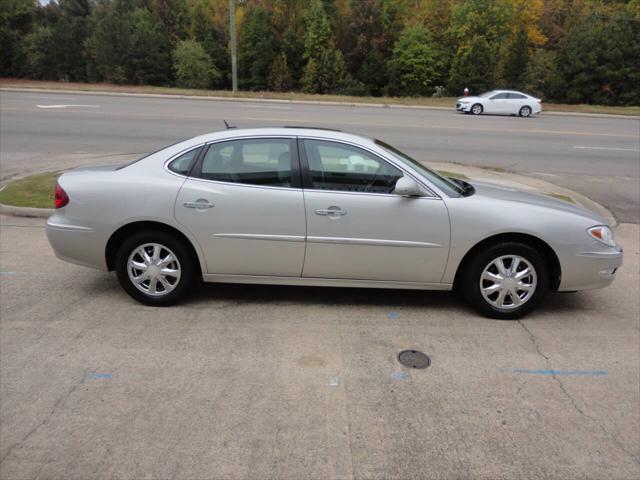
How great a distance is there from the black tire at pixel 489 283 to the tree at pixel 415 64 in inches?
1830

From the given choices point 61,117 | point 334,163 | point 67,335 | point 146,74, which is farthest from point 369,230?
point 146,74

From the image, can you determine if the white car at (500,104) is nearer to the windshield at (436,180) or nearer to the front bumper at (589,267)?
the windshield at (436,180)

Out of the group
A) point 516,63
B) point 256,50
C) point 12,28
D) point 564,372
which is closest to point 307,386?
point 564,372

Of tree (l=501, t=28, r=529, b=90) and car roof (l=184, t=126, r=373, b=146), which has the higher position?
tree (l=501, t=28, r=529, b=90)

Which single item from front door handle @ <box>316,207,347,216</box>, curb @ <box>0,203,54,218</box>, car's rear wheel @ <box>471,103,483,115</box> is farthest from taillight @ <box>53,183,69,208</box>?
car's rear wheel @ <box>471,103,483,115</box>

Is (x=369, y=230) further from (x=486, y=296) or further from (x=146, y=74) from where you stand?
(x=146, y=74)

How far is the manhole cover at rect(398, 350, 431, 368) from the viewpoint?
3871 millimetres

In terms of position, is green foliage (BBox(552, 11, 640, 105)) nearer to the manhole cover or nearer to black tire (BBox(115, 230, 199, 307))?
the manhole cover

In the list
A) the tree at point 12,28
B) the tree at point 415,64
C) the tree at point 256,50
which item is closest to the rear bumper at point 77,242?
the tree at point 415,64

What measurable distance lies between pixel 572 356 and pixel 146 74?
50085 millimetres

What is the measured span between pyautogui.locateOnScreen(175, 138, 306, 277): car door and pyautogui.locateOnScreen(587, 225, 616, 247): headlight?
7.98ft

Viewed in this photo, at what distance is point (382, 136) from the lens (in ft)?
52.5

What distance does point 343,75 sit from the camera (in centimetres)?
4834

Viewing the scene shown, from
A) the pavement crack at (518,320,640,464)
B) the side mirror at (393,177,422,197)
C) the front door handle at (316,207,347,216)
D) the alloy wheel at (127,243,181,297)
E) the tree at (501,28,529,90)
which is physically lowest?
the pavement crack at (518,320,640,464)
